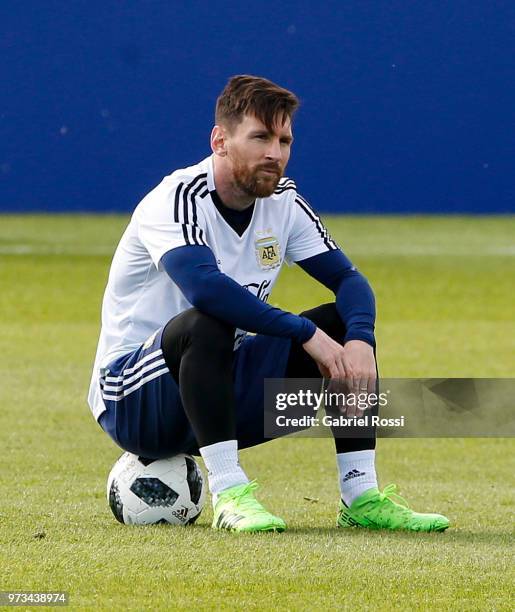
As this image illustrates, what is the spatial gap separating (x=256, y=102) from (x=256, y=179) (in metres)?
0.22

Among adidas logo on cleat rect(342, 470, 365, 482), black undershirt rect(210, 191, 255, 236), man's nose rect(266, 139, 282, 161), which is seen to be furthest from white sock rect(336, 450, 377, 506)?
man's nose rect(266, 139, 282, 161)

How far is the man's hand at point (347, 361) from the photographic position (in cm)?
401

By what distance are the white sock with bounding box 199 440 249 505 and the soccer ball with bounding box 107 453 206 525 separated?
0.65 feet

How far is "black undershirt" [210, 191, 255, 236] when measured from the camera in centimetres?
422

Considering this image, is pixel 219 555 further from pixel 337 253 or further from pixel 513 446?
pixel 513 446

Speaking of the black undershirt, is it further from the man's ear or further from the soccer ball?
the soccer ball

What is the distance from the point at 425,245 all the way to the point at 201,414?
15906mm

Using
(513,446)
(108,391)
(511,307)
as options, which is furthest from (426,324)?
(108,391)

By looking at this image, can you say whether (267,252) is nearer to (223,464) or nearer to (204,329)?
(204,329)

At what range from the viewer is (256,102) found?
13.4 feet

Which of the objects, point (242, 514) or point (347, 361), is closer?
Result: point (242, 514)

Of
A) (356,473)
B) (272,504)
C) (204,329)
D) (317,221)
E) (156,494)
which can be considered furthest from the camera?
(272,504)
